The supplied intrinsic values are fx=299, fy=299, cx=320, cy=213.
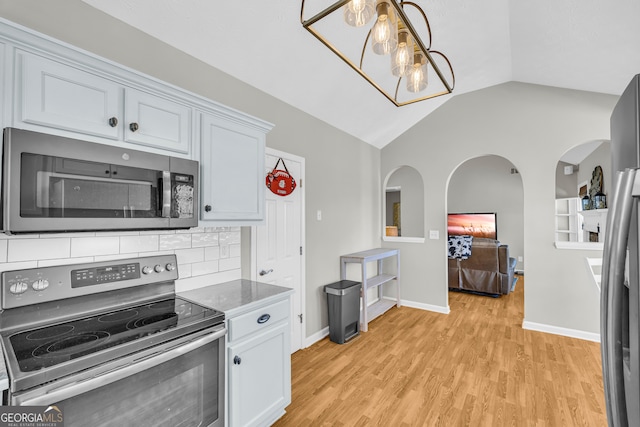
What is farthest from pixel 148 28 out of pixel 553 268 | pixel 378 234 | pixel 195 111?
pixel 553 268

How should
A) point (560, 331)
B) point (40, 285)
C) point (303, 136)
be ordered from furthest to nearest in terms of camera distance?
point (560, 331), point (303, 136), point (40, 285)

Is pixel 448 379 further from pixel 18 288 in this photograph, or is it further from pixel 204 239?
pixel 18 288

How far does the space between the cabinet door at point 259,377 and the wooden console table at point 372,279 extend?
172 cm

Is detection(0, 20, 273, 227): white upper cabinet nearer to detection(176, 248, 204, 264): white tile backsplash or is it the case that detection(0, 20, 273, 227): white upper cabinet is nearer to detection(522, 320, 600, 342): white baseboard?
detection(176, 248, 204, 264): white tile backsplash

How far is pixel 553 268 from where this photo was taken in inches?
138

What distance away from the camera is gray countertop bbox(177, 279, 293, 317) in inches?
67.2

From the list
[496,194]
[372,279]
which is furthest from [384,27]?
[496,194]

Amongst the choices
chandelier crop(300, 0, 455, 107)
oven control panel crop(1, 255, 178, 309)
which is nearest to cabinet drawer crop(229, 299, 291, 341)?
oven control panel crop(1, 255, 178, 309)

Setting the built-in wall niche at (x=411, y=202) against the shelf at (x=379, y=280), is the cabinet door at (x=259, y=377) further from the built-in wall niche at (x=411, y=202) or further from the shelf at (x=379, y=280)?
the built-in wall niche at (x=411, y=202)

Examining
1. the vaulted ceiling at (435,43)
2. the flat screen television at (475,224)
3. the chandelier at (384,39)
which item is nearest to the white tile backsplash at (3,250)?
the vaulted ceiling at (435,43)

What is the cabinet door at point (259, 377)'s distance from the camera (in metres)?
1.64

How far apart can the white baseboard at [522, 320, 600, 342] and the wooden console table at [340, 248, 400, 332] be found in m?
1.61

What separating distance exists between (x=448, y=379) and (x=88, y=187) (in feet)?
9.52

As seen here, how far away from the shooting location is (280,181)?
2.74 m
